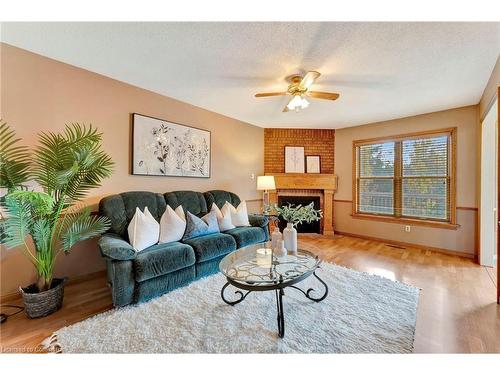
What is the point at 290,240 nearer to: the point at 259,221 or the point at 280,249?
the point at 280,249

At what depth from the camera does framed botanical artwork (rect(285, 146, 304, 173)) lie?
16.3 ft

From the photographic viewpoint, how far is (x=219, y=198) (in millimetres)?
3611

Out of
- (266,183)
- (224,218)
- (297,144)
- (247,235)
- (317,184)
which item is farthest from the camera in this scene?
(297,144)

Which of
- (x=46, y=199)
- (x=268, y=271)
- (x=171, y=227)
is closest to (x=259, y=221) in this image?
(x=171, y=227)

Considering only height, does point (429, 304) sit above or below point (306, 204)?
below

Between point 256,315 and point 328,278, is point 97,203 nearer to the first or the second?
point 256,315

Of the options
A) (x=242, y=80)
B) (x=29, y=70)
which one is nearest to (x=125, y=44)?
(x=29, y=70)

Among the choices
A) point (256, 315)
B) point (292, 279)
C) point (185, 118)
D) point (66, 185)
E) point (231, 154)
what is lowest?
point (256, 315)

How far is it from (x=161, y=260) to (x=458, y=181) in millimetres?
4513

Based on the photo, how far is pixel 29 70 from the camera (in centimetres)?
214

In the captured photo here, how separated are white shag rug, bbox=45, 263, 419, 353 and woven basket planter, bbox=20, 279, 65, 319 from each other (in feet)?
1.21

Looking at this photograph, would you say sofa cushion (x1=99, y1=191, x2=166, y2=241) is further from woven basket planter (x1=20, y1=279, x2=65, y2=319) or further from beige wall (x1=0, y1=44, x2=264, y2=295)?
woven basket planter (x1=20, y1=279, x2=65, y2=319)

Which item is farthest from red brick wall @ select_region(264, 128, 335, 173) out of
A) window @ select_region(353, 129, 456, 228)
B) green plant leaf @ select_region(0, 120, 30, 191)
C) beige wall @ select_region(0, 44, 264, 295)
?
green plant leaf @ select_region(0, 120, 30, 191)
